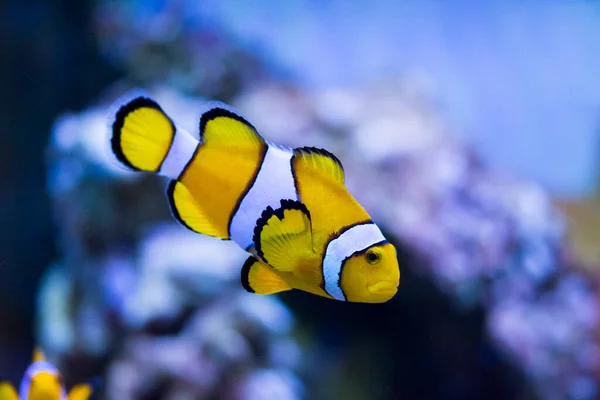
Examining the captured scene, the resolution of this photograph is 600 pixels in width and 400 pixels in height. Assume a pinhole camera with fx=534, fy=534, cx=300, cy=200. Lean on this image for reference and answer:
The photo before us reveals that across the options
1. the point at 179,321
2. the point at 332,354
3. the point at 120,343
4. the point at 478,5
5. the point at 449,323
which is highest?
the point at 478,5

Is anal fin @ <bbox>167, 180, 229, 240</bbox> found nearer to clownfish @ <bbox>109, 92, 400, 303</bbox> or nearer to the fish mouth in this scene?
clownfish @ <bbox>109, 92, 400, 303</bbox>

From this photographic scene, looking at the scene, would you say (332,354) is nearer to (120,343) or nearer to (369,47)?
(120,343)

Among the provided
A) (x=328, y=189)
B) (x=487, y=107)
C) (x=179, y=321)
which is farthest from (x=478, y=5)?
(x=328, y=189)

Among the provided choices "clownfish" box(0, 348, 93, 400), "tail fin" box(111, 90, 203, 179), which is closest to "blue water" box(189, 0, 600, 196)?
"clownfish" box(0, 348, 93, 400)

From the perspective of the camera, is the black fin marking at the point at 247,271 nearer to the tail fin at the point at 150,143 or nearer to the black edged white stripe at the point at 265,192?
the black edged white stripe at the point at 265,192

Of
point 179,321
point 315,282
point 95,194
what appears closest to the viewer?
point 315,282

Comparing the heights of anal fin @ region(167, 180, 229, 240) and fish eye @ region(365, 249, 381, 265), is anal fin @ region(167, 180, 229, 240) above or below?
below

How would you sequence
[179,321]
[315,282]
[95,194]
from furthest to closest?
[95,194] → [179,321] → [315,282]
